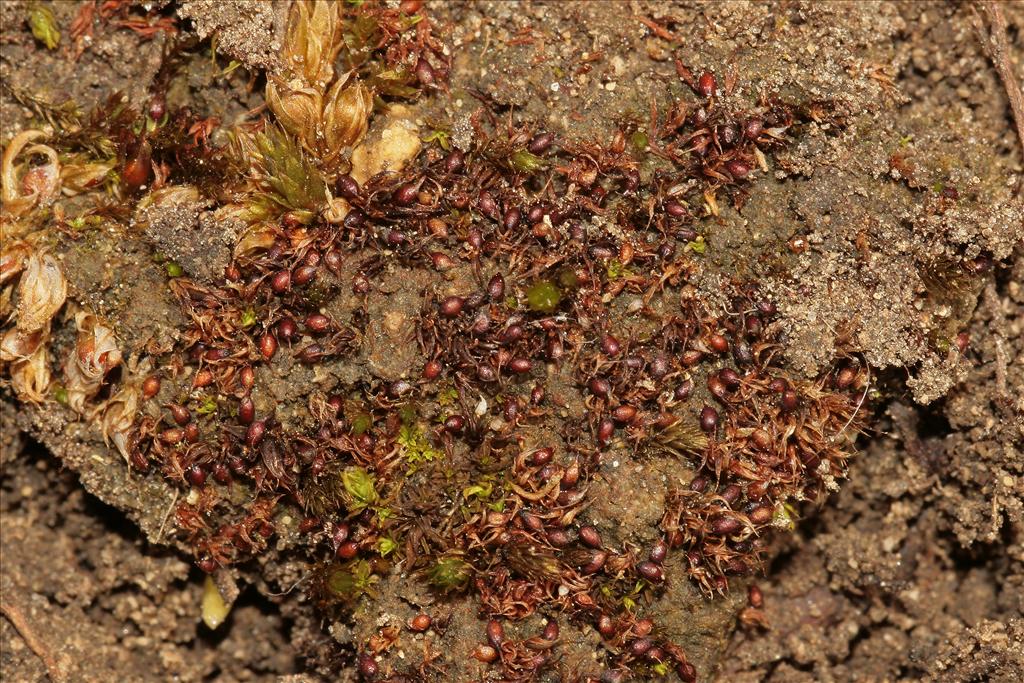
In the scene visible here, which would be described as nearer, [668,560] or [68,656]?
[668,560]

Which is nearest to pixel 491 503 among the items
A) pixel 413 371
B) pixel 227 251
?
pixel 413 371

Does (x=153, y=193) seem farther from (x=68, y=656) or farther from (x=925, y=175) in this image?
(x=925, y=175)

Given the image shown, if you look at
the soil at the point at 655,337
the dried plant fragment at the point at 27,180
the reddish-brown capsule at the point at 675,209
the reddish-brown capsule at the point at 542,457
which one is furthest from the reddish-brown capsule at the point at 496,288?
the dried plant fragment at the point at 27,180

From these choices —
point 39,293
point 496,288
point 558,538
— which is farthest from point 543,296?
point 39,293

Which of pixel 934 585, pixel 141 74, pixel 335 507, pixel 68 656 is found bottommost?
pixel 68 656

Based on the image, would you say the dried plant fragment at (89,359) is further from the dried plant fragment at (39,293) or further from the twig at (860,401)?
the twig at (860,401)

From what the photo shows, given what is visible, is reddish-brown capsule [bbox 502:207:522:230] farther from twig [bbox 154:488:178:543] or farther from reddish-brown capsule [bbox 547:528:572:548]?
twig [bbox 154:488:178:543]

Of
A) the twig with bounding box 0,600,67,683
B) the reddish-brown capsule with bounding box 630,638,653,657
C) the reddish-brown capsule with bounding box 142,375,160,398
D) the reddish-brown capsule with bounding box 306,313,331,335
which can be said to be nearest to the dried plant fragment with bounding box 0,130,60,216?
the reddish-brown capsule with bounding box 142,375,160,398
